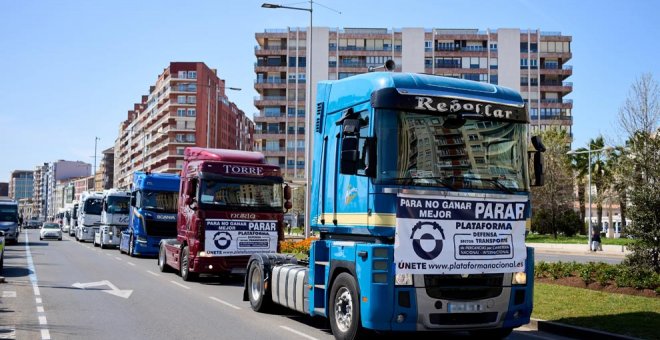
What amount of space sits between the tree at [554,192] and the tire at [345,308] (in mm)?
56761

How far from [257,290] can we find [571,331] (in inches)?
226

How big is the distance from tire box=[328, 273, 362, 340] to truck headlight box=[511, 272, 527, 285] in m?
2.10

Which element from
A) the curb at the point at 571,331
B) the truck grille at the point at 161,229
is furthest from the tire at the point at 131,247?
the curb at the point at 571,331

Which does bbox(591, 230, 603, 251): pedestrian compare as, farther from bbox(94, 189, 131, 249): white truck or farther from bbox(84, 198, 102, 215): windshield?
bbox(84, 198, 102, 215): windshield

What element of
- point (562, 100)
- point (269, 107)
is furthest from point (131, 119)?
point (562, 100)

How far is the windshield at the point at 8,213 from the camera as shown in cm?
4272

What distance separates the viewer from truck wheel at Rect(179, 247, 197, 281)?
767 inches

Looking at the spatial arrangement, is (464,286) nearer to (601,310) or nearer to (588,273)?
(601,310)

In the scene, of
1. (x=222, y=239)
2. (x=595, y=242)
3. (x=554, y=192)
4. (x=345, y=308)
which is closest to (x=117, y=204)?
(x=222, y=239)

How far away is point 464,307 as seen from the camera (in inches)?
349

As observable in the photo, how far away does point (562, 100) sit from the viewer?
105375mm

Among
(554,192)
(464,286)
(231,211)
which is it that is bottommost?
(464,286)

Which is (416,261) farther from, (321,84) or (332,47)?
(332,47)

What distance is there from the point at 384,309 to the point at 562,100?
10335cm
